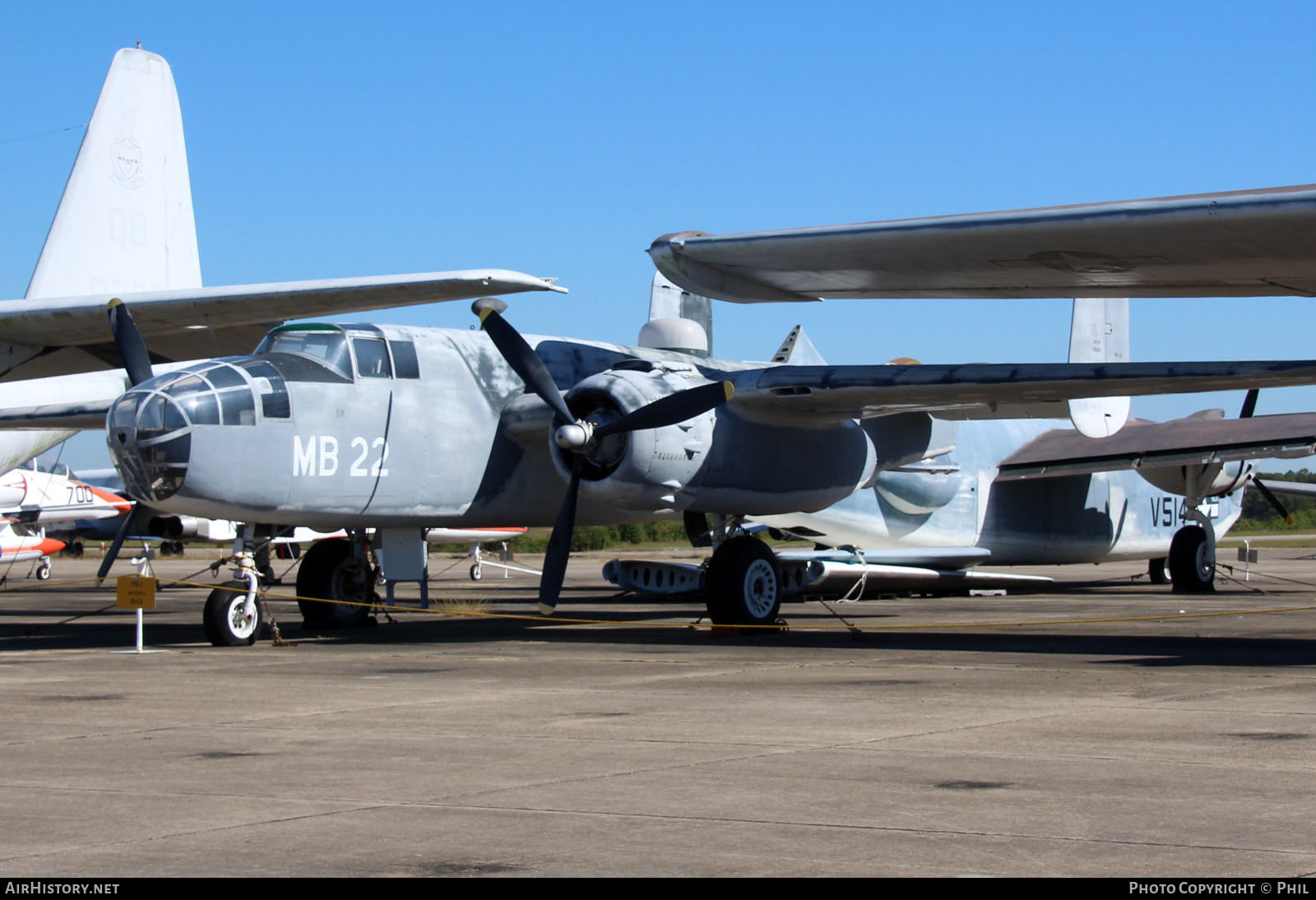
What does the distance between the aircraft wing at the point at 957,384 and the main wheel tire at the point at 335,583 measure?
5.40 meters

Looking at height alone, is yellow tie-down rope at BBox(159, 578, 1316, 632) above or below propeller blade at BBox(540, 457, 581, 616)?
below

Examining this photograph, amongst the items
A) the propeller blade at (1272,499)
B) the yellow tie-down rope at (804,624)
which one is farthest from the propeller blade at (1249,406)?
the yellow tie-down rope at (804,624)

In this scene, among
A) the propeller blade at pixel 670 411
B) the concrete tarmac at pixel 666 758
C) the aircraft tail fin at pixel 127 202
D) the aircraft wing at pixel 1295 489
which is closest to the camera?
the concrete tarmac at pixel 666 758

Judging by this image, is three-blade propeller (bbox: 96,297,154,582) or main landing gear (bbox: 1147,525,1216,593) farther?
main landing gear (bbox: 1147,525,1216,593)

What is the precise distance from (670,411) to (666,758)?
8294mm

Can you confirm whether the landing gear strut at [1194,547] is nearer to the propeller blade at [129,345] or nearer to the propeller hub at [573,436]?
the propeller hub at [573,436]

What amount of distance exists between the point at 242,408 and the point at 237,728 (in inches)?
239

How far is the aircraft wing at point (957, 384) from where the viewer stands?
1524cm

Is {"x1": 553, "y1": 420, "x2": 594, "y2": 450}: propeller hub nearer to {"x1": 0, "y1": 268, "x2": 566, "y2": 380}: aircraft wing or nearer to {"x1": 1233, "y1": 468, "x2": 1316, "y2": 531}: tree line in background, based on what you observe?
{"x1": 0, "y1": 268, "x2": 566, "y2": 380}: aircraft wing

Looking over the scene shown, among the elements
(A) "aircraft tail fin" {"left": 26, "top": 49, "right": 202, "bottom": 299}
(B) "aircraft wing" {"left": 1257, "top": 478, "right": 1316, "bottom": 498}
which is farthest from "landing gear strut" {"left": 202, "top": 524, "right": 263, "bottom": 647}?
(B) "aircraft wing" {"left": 1257, "top": 478, "right": 1316, "bottom": 498}

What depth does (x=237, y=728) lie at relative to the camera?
28.3ft

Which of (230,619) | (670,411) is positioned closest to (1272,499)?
(670,411)

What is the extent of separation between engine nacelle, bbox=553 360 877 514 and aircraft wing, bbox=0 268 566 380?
2.06 m

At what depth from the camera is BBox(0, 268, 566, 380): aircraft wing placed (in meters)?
14.6
